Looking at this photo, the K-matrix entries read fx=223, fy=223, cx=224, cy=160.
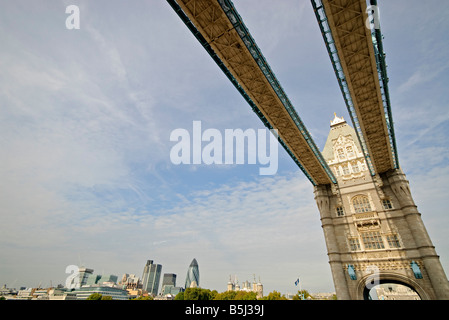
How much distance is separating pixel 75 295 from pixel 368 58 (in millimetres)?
212278

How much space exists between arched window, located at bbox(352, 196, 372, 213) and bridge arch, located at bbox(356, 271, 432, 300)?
28.6 ft

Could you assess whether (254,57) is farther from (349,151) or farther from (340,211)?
(340,211)

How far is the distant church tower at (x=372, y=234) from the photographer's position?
90.6 ft

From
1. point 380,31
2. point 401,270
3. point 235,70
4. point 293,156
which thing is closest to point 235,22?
point 235,70

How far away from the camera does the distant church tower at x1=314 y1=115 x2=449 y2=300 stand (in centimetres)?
2761

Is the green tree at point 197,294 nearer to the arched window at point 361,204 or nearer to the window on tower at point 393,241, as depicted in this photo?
the arched window at point 361,204

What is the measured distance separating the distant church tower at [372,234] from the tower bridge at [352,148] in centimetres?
12

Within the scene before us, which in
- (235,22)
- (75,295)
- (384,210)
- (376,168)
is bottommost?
(75,295)

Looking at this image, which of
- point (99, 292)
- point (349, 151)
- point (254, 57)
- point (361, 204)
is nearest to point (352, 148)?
point (349, 151)

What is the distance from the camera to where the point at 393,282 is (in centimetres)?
2975

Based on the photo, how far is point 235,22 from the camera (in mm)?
17781

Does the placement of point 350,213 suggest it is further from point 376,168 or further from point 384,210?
point 376,168
